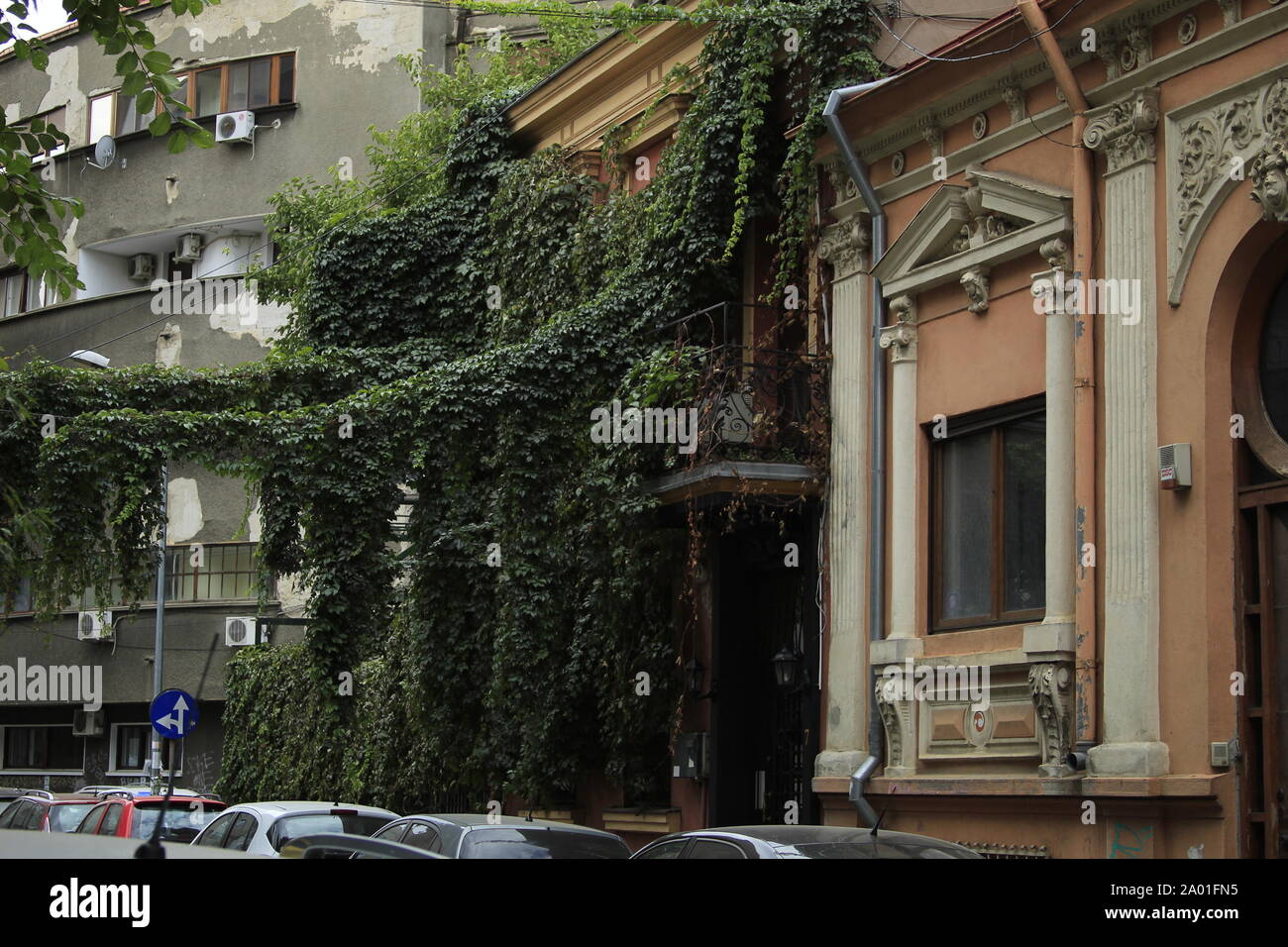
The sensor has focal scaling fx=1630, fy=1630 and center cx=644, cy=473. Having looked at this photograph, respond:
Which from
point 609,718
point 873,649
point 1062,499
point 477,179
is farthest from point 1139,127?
point 477,179

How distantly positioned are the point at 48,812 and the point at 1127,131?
1474 cm

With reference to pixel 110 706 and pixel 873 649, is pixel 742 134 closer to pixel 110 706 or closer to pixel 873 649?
pixel 873 649

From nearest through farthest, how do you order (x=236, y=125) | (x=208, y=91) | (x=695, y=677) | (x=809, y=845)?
(x=809, y=845)
(x=695, y=677)
(x=236, y=125)
(x=208, y=91)

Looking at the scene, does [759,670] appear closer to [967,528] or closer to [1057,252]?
[967,528]

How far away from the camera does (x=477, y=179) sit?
21.3 metres

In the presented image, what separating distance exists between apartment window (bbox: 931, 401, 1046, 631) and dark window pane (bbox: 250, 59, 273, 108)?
2574 centimetres

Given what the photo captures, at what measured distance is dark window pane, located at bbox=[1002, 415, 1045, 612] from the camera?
40.7ft

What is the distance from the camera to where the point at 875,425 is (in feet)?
46.2

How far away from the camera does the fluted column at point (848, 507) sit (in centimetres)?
1396

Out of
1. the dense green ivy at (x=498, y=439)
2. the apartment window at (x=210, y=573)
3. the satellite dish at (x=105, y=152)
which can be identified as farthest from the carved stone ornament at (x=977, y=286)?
the satellite dish at (x=105, y=152)

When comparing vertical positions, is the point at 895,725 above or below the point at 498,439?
below

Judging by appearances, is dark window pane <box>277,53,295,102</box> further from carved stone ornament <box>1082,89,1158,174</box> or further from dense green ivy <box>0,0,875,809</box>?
carved stone ornament <box>1082,89,1158,174</box>

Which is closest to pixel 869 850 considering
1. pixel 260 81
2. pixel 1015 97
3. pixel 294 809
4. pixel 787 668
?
pixel 787 668
